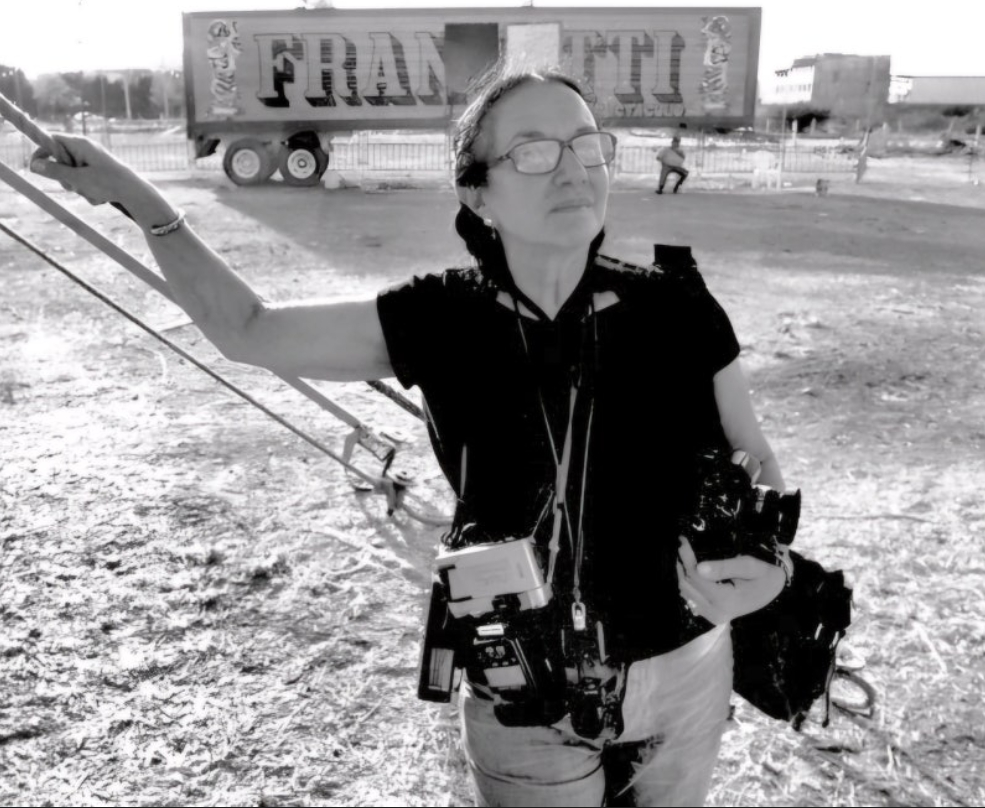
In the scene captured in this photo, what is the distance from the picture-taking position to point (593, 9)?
70.2ft

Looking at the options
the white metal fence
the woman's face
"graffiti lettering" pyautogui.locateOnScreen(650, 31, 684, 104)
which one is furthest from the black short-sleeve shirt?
the white metal fence

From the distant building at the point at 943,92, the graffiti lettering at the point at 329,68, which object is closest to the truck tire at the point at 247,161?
the graffiti lettering at the point at 329,68

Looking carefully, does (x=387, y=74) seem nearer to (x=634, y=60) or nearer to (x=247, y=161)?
(x=247, y=161)

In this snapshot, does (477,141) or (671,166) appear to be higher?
(477,141)

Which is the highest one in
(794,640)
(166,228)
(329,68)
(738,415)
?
(329,68)

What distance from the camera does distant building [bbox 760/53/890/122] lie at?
3534 centimetres

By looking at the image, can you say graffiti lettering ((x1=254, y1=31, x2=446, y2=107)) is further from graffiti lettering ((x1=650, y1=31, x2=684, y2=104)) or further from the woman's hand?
the woman's hand

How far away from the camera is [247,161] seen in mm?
21578

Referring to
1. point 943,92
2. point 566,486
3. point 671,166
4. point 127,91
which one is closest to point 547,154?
point 566,486

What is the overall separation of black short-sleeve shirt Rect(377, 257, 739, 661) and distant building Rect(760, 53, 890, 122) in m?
35.7

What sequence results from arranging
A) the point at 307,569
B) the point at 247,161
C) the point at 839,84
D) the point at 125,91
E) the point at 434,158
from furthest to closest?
the point at 125,91
the point at 839,84
the point at 434,158
the point at 247,161
the point at 307,569

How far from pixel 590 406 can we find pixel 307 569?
277 cm

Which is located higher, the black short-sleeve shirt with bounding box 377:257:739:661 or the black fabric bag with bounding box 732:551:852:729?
the black short-sleeve shirt with bounding box 377:257:739:661

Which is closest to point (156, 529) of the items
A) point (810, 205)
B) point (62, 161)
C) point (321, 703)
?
point (321, 703)
